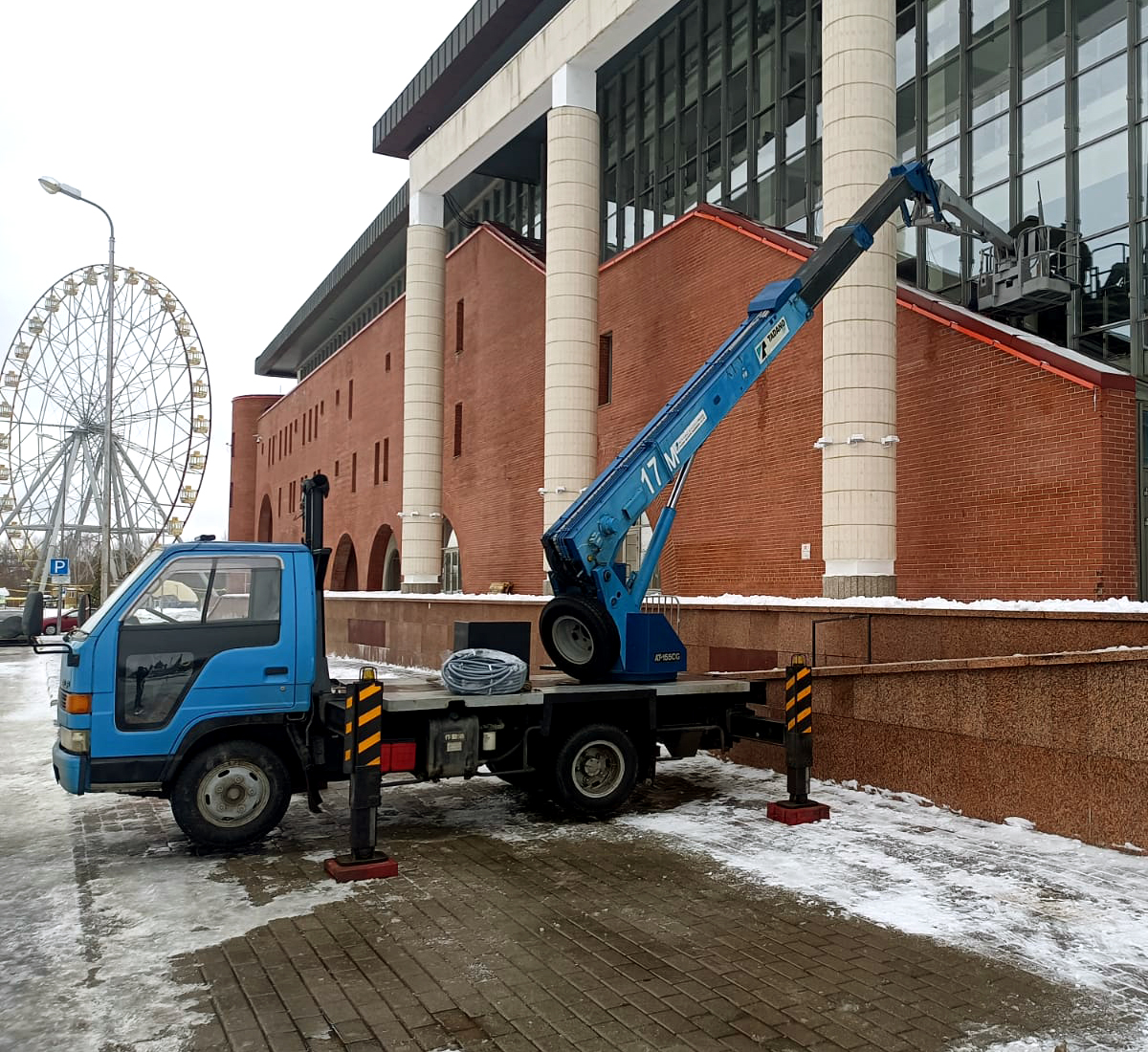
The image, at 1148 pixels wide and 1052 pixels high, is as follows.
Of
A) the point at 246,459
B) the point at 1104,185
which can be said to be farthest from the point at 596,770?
the point at 246,459

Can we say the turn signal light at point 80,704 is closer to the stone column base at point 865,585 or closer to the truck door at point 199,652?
the truck door at point 199,652

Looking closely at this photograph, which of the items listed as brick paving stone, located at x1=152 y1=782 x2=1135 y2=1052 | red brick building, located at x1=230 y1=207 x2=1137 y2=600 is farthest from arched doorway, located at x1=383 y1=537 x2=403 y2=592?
brick paving stone, located at x1=152 y1=782 x2=1135 y2=1052

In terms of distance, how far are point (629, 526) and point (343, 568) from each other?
39219 mm

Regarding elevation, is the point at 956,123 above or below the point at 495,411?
above

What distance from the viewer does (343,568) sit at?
4850 centimetres

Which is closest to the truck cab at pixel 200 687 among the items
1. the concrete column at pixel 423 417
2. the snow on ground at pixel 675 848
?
the snow on ground at pixel 675 848

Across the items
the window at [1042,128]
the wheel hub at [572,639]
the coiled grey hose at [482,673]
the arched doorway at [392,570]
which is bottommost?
the coiled grey hose at [482,673]

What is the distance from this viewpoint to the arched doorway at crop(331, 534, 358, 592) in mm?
48062

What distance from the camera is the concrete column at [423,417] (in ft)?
104

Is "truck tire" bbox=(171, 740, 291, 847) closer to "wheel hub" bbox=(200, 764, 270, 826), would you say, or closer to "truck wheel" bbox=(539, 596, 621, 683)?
"wheel hub" bbox=(200, 764, 270, 826)

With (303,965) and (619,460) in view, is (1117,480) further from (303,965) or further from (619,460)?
(303,965)

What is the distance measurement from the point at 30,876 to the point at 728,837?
18.5 ft

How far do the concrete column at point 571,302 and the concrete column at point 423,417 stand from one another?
27.5 ft

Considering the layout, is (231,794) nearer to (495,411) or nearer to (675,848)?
(675,848)
